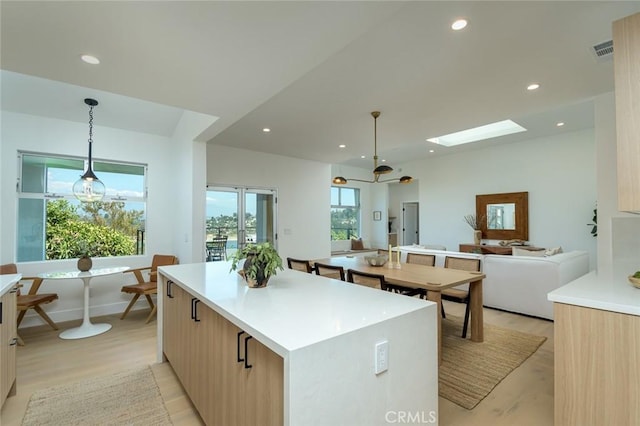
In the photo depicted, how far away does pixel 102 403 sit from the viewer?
2.20m

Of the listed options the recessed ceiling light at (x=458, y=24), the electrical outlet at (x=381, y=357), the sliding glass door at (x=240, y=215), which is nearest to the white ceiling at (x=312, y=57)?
the recessed ceiling light at (x=458, y=24)

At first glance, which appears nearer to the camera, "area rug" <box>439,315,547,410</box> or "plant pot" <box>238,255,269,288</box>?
"plant pot" <box>238,255,269,288</box>

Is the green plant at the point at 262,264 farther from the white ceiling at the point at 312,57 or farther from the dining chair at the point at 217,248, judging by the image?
the dining chair at the point at 217,248

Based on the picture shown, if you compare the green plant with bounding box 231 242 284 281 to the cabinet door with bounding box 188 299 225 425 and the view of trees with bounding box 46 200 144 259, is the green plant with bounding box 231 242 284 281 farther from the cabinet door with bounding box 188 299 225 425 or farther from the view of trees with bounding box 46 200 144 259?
the view of trees with bounding box 46 200 144 259

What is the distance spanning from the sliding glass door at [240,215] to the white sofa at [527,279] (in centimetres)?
397

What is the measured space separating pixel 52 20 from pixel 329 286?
7.51 ft

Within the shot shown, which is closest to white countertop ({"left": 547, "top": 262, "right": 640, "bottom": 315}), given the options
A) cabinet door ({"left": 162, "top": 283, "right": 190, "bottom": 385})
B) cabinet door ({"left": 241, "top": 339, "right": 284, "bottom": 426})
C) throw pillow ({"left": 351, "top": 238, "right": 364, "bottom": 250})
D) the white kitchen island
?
the white kitchen island

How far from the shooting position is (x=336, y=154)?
247 inches

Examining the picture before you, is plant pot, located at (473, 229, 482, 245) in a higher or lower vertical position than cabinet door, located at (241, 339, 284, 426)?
higher

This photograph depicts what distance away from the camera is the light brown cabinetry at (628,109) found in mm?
1546

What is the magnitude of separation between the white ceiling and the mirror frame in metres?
3.89

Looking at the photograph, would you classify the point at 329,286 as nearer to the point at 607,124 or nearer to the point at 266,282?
the point at 266,282

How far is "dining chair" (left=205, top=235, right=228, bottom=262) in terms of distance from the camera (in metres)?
5.56

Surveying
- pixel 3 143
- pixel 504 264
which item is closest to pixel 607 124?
pixel 504 264
